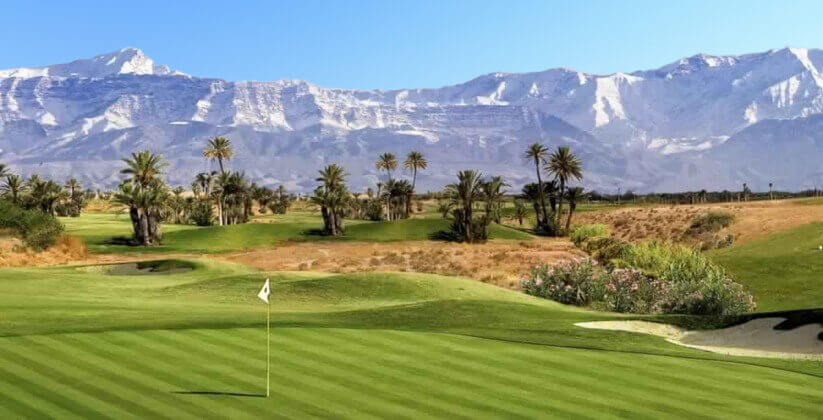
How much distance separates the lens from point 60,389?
17641 mm

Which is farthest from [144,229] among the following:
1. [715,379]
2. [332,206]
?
[715,379]

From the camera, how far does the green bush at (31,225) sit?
73375mm

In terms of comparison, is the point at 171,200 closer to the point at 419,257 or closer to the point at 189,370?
the point at 419,257

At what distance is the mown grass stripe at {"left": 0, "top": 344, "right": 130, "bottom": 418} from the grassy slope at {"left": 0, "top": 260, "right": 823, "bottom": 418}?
0.04m

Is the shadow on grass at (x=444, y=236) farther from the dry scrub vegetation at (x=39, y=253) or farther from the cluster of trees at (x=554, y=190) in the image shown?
the dry scrub vegetation at (x=39, y=253)

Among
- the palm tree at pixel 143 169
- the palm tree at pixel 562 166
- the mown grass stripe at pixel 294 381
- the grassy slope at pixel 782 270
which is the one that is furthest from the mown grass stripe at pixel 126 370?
the palm tree at pixel 562 166

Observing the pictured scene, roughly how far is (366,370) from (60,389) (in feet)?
21.2

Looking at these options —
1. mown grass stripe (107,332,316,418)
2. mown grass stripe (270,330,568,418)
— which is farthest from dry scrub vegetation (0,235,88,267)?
mown grass stripe (270,330,568,418)

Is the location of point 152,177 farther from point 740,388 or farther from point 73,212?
point 740,388

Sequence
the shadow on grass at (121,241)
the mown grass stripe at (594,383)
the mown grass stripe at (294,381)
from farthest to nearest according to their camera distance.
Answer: the shadow on grass at (121,241), the mown grass stripe at (594,383), the mown grass stripe at (294,381)

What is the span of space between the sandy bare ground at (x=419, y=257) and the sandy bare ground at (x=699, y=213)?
14.1 meters

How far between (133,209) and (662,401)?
77.5 metres

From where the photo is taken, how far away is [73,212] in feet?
469

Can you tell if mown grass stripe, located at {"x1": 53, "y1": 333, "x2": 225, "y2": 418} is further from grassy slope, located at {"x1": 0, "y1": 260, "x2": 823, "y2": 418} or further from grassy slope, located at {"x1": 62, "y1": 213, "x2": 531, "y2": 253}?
grassy slope, located at {"x1": 62, "y1": 213, "x2": 531, "y2": 253}
